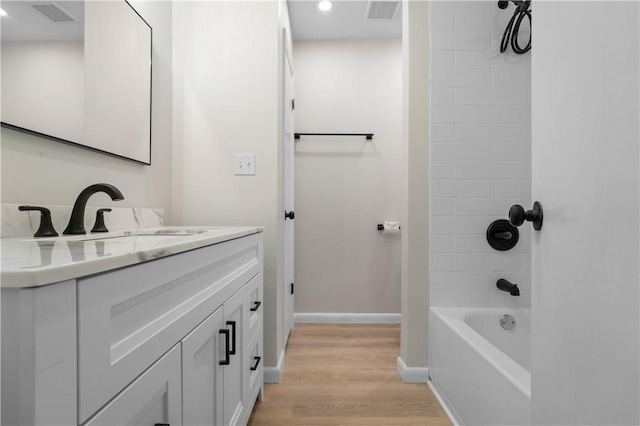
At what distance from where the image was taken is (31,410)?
0.37 metres

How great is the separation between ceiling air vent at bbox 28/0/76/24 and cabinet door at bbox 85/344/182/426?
3.60ft

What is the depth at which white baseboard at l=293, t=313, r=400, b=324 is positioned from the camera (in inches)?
116

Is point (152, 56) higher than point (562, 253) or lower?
higher

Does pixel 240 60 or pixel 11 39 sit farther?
pixel 240 60

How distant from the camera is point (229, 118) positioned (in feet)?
6.13

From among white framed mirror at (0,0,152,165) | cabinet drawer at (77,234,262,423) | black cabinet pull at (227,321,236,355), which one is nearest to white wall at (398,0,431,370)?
black cabinet pull at (227,321,236,355)

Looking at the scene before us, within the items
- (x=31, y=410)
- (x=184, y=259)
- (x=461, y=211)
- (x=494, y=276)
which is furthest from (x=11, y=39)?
(x=494, y=276)

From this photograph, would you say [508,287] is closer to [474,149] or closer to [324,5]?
[474,149]

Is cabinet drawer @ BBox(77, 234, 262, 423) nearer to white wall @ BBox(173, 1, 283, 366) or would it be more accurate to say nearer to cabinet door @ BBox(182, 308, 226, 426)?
cabinet door @ BBox(182, 308, 226, 426)

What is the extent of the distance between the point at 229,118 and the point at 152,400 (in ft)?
5.00

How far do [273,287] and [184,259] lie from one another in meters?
1.15

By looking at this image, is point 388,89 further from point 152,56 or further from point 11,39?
point 11,39

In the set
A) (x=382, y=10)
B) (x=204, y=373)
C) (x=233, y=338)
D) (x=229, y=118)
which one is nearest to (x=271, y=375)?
(x=233, y=338)

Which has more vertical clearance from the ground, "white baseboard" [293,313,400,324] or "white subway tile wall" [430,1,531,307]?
"white subway tile wall" [430,1,531,307]
